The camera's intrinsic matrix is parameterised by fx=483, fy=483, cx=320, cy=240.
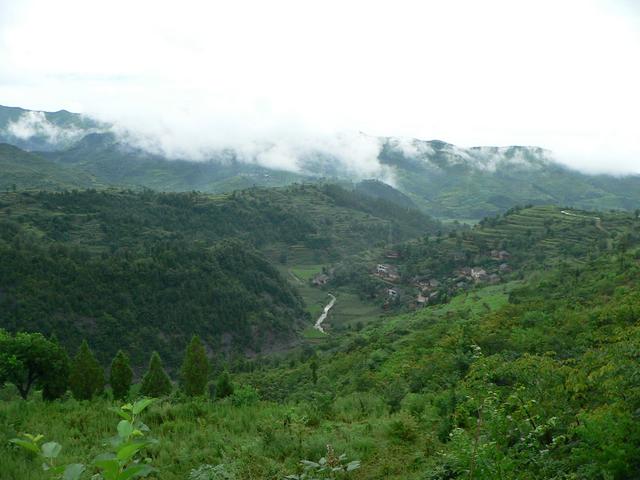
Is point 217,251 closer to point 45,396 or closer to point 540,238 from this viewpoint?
point 540,238

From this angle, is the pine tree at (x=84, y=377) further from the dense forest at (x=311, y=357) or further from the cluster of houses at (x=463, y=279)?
the cluster of houses at (x=463, y=279)

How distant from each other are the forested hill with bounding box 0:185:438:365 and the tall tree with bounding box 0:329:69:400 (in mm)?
42618

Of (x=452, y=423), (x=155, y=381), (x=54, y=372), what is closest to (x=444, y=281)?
(x=155, y=381)

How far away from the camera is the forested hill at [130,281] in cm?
7656

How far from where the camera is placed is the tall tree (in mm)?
29484

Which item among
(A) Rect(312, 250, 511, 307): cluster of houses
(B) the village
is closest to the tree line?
(A) Rect(312, 250, 511, 307): cluster of houses

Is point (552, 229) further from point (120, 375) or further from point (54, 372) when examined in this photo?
point (54, 372)

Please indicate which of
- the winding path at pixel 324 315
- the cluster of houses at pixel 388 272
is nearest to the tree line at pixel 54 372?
the winding path at pixel 324 315

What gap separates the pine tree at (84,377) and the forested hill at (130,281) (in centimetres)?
4281

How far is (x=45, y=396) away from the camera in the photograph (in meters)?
31.2

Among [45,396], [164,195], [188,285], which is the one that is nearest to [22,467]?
[45,396]

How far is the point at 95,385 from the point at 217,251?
84.0 meters

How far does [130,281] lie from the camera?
9012 cm

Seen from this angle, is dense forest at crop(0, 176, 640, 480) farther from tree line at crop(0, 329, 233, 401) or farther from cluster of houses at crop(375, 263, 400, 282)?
cluster of houses at crop(375, 263, 400, 282)
